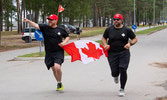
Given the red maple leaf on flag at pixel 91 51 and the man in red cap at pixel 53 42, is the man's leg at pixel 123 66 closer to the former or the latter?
the red maple leaf on flag at pixel 91 51

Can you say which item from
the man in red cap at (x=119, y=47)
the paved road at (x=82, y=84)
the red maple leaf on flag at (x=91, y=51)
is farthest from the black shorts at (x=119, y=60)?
the red maple leaf on flag at (x=91, y=51)

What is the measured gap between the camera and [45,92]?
7.04 metres

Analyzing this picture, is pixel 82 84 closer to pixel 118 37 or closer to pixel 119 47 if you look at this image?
pixel 119 47

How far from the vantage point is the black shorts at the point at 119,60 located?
6426 millimetres

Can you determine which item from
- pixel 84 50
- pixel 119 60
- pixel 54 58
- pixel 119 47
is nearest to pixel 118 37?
pixel 119 47

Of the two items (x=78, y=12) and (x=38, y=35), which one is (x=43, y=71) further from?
(x=78, y=12)

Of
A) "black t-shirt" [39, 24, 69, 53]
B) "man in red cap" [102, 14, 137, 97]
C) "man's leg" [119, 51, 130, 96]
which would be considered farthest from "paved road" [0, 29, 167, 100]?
"black t-shirt" [39, 24, 69, 53]

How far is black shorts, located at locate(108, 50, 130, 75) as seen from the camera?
6426 mm

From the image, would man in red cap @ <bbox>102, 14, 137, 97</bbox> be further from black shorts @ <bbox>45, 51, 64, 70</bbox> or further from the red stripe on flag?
the red stripe on flag

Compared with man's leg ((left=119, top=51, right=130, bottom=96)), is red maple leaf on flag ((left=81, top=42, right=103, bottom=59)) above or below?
above

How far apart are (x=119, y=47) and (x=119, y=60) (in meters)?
0.26

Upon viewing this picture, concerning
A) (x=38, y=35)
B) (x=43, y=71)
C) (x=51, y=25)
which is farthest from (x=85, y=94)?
(x=38, y=35)

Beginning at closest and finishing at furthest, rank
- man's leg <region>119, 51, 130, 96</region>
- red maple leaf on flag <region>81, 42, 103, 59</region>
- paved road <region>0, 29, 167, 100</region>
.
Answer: man's leg <region>119, 51, 130, 96</region> < paved road <region>0, 29, 167, 100</region> < red maple leaf on flag <region>81, 42, 103, 59</region>

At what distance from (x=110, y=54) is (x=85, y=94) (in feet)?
3.27
